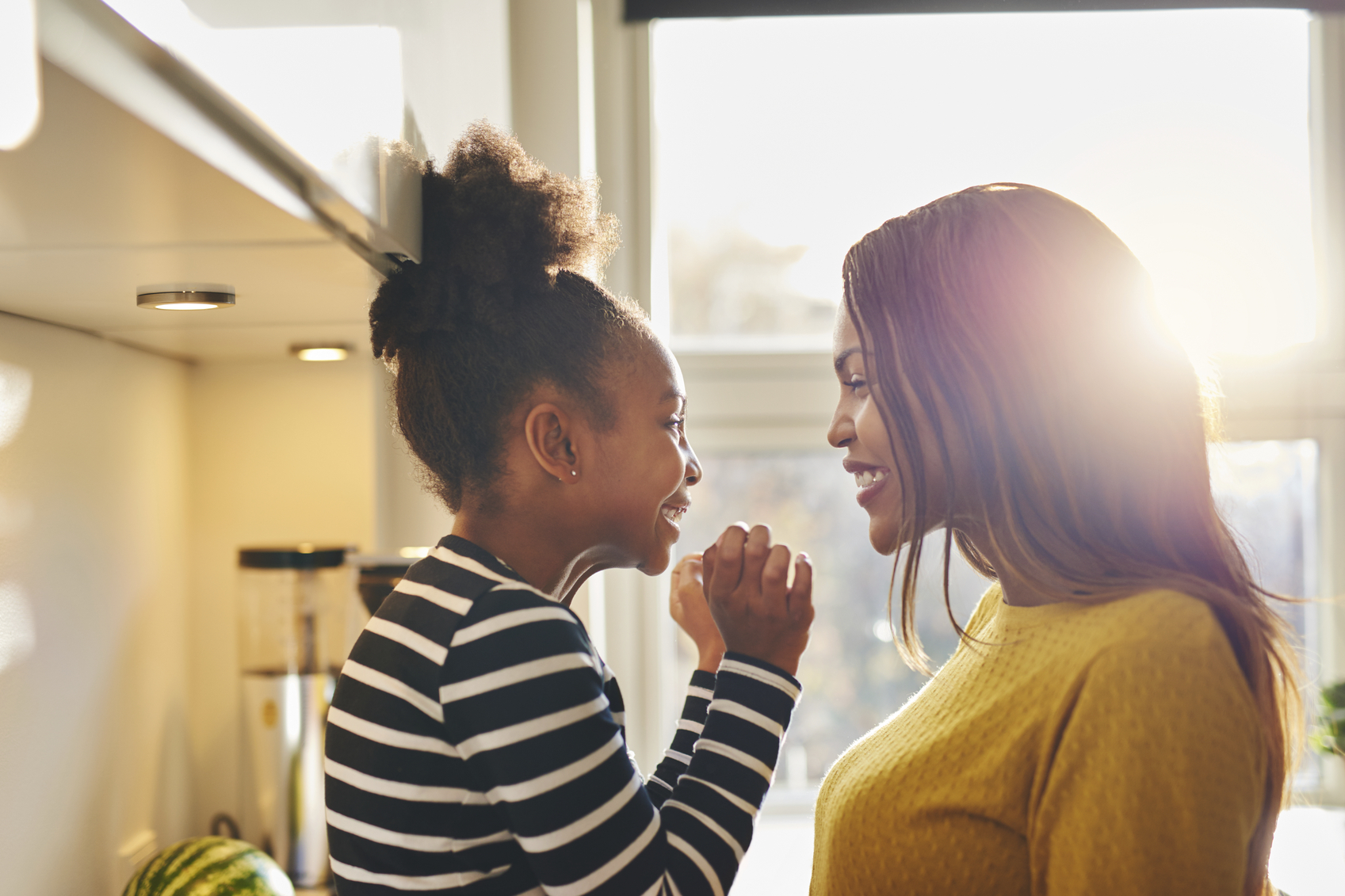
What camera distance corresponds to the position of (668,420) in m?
0.73

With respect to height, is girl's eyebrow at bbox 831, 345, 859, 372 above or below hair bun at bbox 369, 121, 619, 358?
below

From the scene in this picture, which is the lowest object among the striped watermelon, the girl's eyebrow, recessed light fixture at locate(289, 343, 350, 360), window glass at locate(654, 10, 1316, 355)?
the striped watermelon

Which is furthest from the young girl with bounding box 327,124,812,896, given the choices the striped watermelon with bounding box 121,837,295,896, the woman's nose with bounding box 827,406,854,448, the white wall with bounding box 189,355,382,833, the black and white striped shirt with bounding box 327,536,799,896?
the white wall with bounding box 189,355,382,833

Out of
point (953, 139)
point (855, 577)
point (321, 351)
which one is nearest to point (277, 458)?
point (321, 351)

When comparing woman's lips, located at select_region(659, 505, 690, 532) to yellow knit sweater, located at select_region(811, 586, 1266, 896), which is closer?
yellow knit sweater, located at select_region(811, 586, 1266, 896)

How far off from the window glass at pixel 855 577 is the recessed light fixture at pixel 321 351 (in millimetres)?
587

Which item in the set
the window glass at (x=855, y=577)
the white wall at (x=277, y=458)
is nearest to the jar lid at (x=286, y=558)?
the white wall at (x=277, y=458)

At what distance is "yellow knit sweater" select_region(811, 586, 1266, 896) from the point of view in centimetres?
53

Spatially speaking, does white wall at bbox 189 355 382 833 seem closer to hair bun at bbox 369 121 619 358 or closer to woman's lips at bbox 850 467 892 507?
hair bun at bbox 369 121 619 358

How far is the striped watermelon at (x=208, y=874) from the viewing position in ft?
3.01

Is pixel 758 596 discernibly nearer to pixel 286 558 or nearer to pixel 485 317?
pixel 485 317

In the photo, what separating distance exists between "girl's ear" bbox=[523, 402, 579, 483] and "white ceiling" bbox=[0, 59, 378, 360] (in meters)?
0.16

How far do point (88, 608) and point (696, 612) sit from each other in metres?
0.60

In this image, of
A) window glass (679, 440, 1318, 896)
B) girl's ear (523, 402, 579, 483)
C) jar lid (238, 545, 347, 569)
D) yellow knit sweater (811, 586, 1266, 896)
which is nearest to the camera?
yellow knit sweater (811, 586, 1266, 896)
